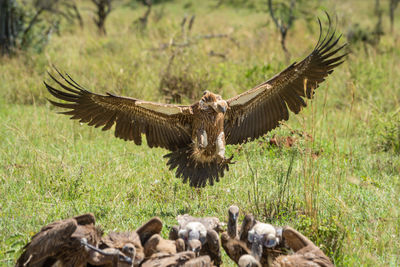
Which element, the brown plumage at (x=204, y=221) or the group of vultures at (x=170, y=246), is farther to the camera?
the brown plumage at (x=204, y=221)

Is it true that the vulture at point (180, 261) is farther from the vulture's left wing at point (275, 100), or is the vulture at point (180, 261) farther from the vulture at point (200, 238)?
the vulture's left wing at point (275, 100)

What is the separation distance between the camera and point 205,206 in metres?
4.70

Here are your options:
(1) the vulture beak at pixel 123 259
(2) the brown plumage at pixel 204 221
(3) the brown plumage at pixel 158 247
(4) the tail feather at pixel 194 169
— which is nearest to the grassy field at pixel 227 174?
(4) the tail feather at pixel 194 169

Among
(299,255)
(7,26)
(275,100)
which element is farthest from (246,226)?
(7,26)

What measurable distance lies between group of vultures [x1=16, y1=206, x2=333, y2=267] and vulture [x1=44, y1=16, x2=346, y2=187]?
1.37 m

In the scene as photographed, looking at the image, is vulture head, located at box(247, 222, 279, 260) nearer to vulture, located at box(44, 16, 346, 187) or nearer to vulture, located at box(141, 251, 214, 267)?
vulture, located at box(141, 251, 214, 267)

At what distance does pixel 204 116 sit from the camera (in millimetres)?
4500

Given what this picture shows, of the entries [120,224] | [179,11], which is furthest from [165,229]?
[179,11]

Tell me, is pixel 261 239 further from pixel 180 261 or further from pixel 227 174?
pixel 227 174

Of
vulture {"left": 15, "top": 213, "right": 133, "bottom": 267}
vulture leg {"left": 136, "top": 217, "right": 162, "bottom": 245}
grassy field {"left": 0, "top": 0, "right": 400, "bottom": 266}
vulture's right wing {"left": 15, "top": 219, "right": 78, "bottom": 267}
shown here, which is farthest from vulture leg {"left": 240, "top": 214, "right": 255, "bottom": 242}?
vulture's right wing {"left": 15, "top": 219, "right": 78, "bottom": 267}

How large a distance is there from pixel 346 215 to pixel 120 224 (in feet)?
6.01

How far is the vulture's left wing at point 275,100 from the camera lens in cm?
469

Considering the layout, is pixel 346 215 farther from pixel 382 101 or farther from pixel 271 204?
pixel 382 101

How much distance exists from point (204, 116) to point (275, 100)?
2.63ft
